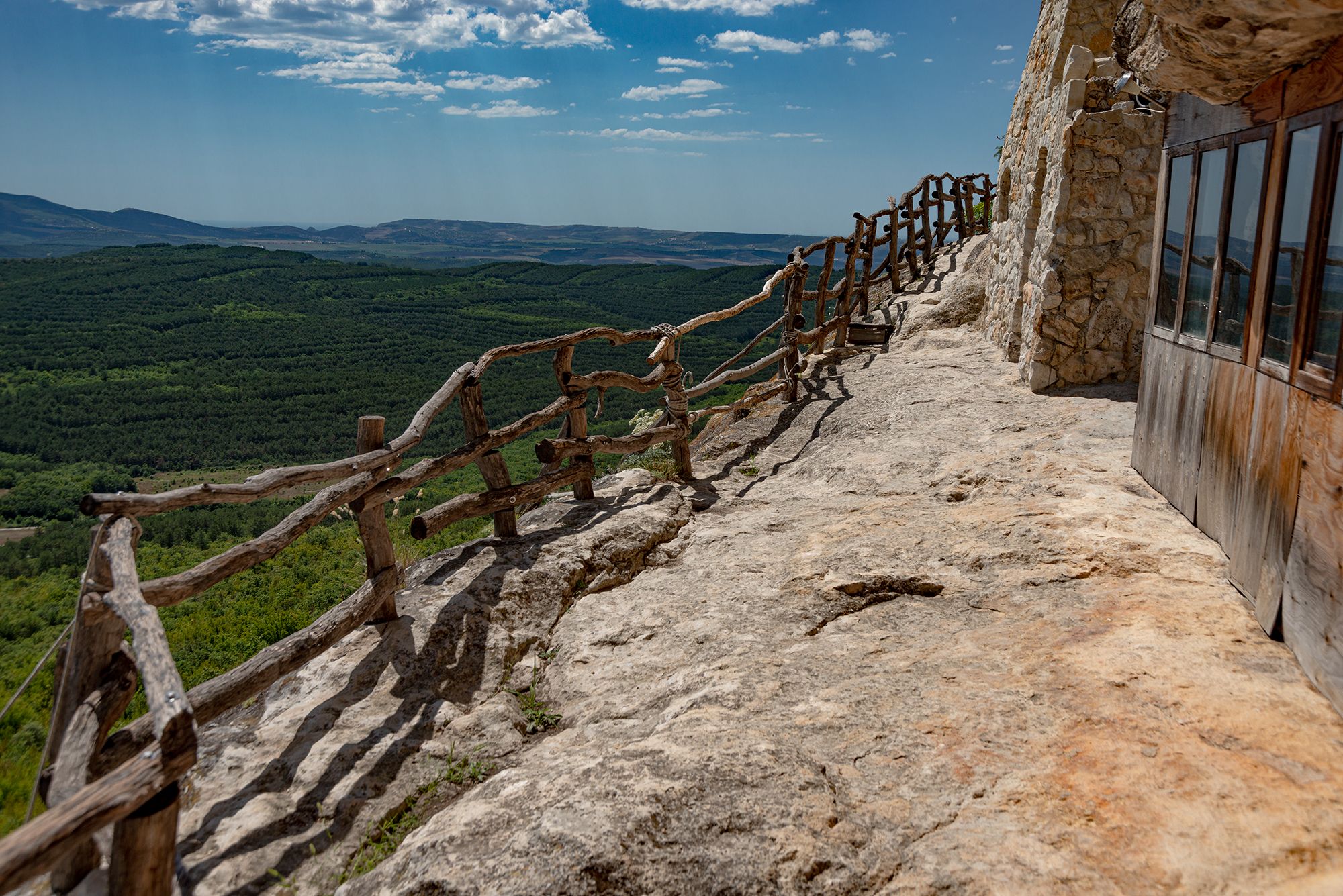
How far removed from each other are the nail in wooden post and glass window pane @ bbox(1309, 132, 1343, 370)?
393cm

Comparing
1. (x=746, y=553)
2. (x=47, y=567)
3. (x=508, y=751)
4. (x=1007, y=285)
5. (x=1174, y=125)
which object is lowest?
(x=47, y=567)

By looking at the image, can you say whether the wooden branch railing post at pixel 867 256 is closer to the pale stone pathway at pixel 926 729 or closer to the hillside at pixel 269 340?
the pale stone pathway at pixel 926 729

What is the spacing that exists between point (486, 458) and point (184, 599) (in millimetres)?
2025

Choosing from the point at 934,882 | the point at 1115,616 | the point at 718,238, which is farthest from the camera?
the point at 718,238

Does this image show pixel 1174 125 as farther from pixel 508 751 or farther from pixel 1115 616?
pixel 508 751

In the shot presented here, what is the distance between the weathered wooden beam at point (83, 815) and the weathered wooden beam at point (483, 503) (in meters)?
2.26

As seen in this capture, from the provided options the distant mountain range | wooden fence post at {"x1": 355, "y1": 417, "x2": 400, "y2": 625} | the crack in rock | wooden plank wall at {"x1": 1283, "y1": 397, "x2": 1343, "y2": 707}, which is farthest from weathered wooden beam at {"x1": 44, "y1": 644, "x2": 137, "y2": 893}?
the distant mountain range

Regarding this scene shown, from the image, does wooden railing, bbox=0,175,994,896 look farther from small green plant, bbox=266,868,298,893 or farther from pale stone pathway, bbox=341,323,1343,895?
pale stone pathway, bbox=341,323,1343,895

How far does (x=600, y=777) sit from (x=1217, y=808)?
5.86 feet

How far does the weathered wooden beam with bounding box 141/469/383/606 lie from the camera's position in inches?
120

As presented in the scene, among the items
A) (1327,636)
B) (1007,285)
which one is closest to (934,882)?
(1327,636)

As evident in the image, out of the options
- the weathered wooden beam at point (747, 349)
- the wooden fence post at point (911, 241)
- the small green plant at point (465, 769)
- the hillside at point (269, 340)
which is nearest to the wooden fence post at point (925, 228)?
the wooden fence post at point (911, 241)

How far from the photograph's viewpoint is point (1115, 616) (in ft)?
11.4

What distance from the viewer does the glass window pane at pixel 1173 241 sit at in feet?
15.2
